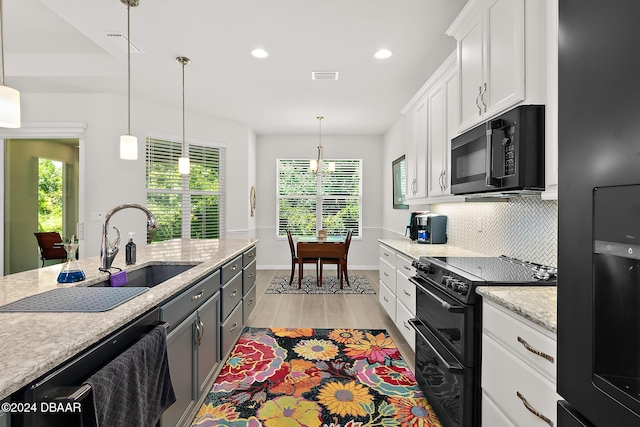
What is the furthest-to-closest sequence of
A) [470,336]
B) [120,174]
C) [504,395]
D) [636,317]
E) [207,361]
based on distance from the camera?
[120,174], [207,361], [470,336], [504,395], [636,317]

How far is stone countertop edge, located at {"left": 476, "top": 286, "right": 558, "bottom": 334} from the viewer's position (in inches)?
46.0

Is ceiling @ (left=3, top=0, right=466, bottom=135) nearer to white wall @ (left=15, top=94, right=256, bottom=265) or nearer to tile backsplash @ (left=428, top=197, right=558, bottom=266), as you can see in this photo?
white wall @ (left=15, top=94, right=256, bottom=265)

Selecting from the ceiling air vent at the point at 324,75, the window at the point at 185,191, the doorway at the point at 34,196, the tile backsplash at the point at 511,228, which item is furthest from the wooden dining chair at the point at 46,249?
the tile backsplash at the point at 511,228

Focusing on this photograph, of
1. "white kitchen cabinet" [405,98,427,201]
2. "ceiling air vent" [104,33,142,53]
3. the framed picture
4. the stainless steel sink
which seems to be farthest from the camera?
the framed picture

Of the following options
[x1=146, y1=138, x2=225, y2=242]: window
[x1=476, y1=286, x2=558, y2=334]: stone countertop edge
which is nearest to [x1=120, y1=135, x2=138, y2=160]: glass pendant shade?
[x1=476, y1=286, x2=558, y2=334]: stone countertop edge

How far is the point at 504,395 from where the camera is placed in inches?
55.1

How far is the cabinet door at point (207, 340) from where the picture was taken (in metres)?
2.04

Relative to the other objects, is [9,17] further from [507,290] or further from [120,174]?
[507,290]

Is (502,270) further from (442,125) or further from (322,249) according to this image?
A: (322,249)

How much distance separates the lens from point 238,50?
324 cm

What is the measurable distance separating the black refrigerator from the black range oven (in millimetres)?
672

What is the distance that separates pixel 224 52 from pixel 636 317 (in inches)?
138

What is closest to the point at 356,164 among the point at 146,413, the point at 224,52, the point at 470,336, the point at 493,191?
the point at 224,52

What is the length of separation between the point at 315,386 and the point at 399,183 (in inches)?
156
